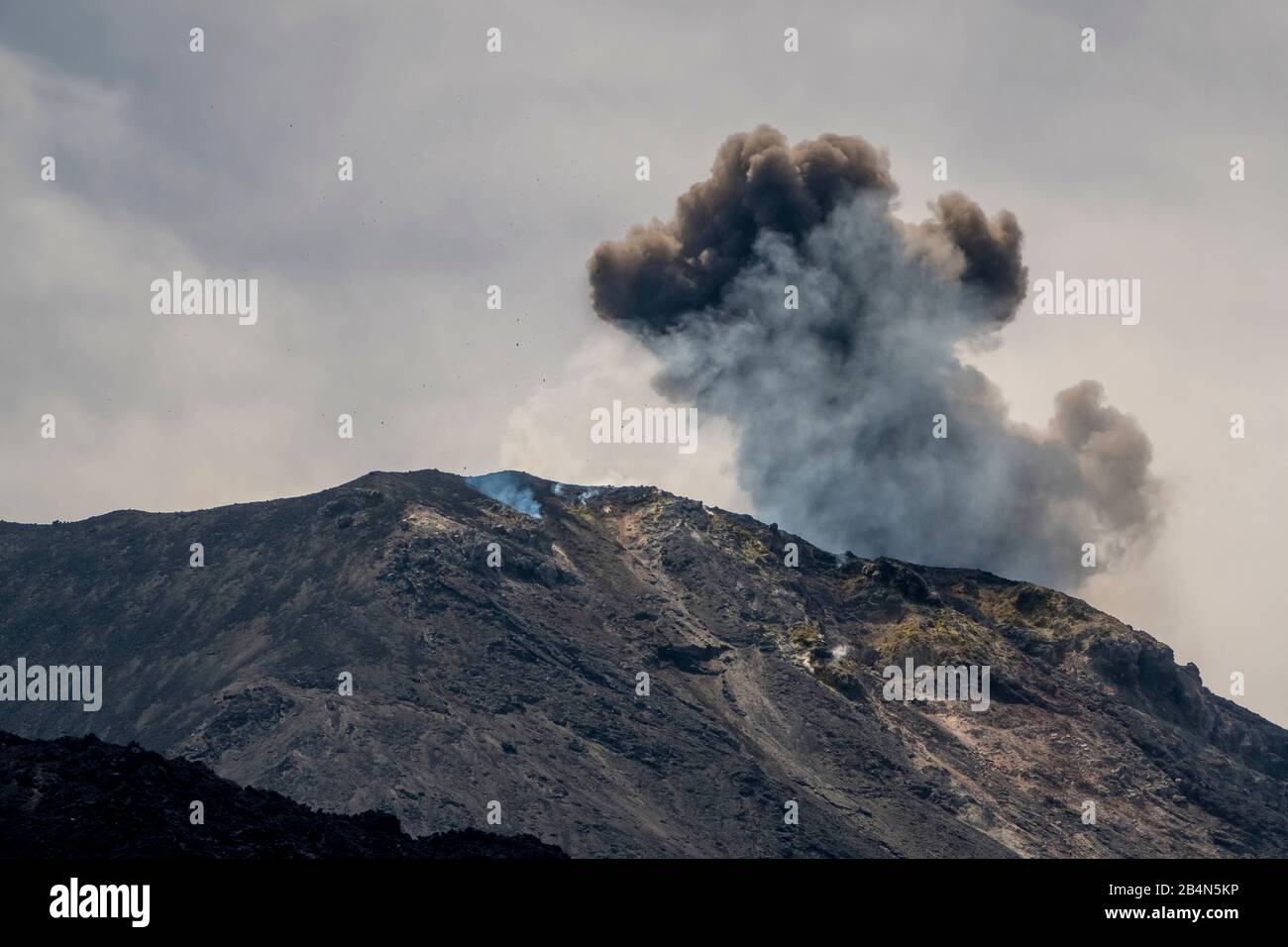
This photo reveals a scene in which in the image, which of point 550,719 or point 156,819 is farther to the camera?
point 550,719

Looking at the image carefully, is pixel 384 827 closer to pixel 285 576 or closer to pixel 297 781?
pixel 297 781

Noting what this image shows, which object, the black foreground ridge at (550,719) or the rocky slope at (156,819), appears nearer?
the rocky slope at (156,819)

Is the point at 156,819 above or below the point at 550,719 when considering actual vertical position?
below
